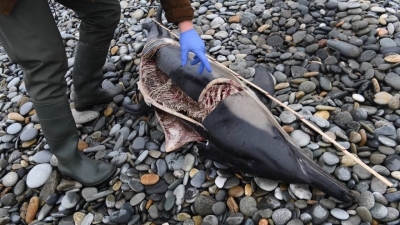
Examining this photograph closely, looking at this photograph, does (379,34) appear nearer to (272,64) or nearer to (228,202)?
(272,64)

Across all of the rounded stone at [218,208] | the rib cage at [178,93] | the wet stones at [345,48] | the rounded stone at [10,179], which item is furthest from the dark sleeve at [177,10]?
the rounded stone at [10,179]

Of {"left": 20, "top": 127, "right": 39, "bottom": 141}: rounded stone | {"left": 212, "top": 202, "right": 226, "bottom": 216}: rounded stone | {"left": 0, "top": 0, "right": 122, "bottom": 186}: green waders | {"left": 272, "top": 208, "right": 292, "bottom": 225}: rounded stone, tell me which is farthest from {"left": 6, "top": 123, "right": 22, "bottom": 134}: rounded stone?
{"left": 272, "top": 208, "right": 292, "bottom": 225}: rounded stone

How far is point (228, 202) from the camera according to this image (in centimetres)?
267

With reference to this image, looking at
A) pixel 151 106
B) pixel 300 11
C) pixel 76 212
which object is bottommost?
pixel 76 212

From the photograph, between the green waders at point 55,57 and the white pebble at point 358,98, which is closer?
the green waders at point 55,57

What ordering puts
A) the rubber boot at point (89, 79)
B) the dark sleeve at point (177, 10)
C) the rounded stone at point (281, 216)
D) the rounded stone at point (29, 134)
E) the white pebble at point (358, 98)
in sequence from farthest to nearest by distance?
the rounded stone at point (29, 134)
the rubber boot at point (89, 79)
the white pebble at point (358, 98)
the dark sleeve at point (177, 10)
the rounded stone at point (281, 216)

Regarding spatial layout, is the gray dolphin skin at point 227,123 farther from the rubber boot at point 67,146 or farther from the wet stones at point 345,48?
the wet stones at point 345,48

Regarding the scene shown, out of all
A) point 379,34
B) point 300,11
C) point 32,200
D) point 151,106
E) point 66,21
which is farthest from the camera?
point 66,21

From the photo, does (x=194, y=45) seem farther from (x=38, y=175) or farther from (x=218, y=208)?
(x=38, y=175)

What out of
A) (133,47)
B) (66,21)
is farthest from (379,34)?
(66,21)

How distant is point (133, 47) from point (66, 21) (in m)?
1.69

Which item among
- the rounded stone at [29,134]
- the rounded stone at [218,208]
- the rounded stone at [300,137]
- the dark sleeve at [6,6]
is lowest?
the rounded stone at [29,134]

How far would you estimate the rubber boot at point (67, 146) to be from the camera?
2.66m

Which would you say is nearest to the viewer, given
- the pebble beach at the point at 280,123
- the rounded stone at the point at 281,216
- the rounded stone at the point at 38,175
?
the rounded stone at the point at 281,216
